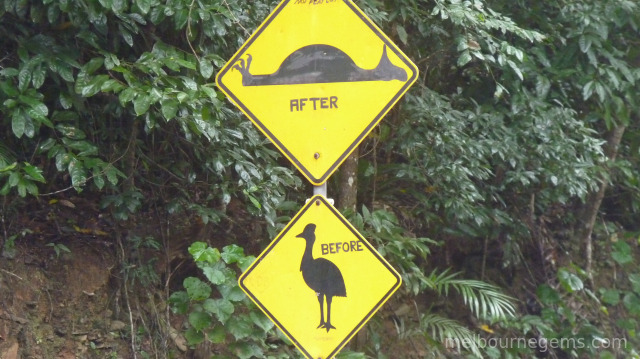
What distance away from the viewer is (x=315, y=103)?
11.4 feet

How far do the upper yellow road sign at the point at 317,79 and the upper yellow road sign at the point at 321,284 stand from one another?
13.3 inches

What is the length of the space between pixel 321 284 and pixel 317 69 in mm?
1012

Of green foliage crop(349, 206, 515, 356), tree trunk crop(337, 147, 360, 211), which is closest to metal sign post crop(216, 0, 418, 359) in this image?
green foliage crop(349, 206, 515, 356)

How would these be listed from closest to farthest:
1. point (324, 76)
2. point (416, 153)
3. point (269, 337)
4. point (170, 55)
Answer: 1. point (324, 76)
2. point (170, 55)
3. point (269, 337)
4. point (416, 153)

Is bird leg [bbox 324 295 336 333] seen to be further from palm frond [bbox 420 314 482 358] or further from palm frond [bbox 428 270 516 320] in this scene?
palm frond [bbox 420 314 482 358]

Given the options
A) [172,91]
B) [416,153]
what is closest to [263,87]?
[172,91]

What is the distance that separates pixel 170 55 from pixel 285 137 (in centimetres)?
126

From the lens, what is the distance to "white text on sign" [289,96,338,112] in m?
3.46

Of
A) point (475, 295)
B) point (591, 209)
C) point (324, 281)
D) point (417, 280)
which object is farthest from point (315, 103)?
point (591, 209)

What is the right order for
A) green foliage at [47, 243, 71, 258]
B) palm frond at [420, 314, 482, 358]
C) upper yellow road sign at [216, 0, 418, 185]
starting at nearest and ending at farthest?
upper yellow road sign at [216, 0, 418, 185]
green foliage at [47, 243, 71, 258]
palm frond at [420, 314, 482, 358]

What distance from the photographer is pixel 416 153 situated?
620cm

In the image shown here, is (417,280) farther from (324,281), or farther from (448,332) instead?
(324,281)

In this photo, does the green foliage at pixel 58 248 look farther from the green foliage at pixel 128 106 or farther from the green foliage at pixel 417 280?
the green foliage at pixel 417 280

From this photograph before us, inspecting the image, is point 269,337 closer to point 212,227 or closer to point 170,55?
point 212,227
